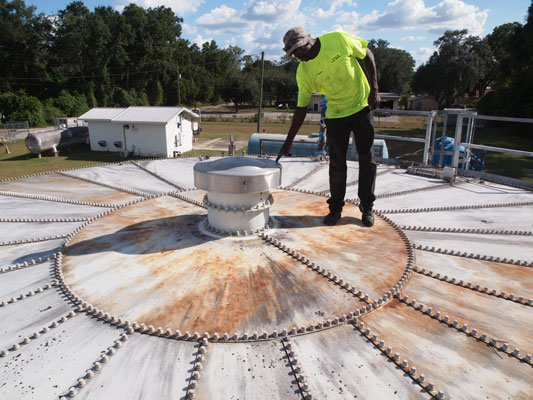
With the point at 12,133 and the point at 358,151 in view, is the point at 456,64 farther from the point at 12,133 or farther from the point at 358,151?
the point at 358,151

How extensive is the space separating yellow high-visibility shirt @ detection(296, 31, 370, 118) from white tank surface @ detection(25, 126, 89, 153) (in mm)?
26883

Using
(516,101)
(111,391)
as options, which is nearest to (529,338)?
(111,391)

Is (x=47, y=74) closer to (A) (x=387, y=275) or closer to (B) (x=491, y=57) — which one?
(A) (x=387, y=275)

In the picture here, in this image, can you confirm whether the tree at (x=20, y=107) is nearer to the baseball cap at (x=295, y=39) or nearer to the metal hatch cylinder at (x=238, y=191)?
the metal hatch cylinder at (x=238, y=191)

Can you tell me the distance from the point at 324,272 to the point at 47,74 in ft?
205

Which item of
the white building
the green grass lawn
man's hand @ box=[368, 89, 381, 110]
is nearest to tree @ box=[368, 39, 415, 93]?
the green grass lawn

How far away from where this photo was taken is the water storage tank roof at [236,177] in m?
4.64

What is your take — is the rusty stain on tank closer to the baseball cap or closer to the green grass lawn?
the baseball cap

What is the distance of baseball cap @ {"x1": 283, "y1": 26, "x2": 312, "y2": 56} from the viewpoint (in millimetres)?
4582

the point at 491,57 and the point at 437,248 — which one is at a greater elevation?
the point at 491,57

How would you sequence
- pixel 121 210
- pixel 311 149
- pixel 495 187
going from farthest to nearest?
pixel 311 149, pixel 495 187, pixel 121 210

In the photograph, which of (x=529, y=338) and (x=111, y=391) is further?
(x=529, y=338)

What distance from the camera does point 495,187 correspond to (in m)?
8.05

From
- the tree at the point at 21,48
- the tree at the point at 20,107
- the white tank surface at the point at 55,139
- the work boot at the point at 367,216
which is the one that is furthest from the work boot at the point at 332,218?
the tree at the point at 21,48
